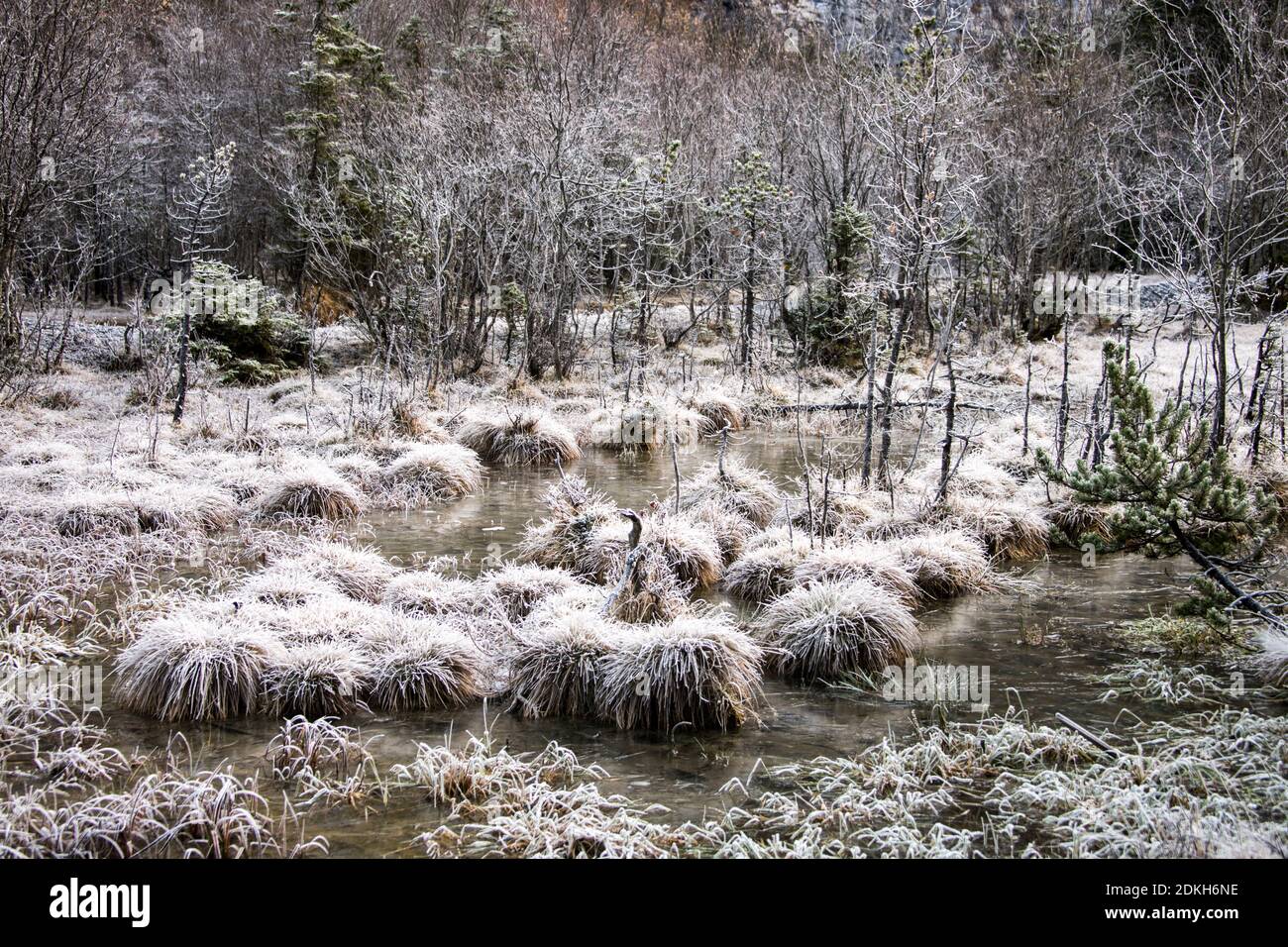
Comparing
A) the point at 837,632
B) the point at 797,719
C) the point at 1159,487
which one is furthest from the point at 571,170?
the point at 797,719

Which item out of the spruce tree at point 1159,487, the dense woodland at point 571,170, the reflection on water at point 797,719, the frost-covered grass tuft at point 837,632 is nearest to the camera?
the reflection on water at point 797,719

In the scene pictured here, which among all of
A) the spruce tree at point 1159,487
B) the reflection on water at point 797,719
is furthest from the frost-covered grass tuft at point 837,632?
the spruce tree at point 1159,487

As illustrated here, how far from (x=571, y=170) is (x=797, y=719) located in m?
14.7

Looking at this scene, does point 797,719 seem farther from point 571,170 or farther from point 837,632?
point 571,170

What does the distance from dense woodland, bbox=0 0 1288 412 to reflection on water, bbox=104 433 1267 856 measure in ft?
14.4

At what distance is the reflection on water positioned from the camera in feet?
16.8

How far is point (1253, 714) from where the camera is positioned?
5.65m

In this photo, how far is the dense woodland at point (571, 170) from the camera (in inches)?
621

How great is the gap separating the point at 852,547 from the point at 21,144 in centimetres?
1322

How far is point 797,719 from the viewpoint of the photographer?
6105 millimetres

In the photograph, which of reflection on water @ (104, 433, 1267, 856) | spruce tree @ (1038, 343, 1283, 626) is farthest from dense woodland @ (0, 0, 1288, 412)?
spruce tree @ (1038, 343, 1283, 626)

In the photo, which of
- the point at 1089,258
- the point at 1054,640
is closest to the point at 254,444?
the point at 1054,640

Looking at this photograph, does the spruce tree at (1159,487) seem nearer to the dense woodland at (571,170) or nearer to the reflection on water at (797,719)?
the reflection on water at (797,719)

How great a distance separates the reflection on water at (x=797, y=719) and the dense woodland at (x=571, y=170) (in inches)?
173
